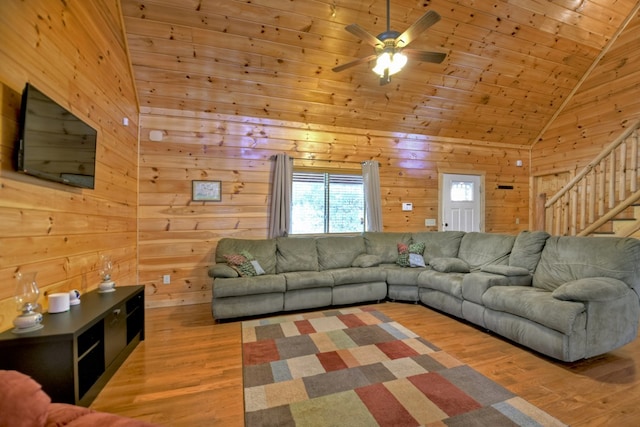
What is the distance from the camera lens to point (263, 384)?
2086mm

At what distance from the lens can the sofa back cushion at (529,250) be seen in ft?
10.6

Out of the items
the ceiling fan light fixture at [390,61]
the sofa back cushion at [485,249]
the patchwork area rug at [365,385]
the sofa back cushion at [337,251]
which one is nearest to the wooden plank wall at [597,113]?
the sofa back cushion at [485,249]

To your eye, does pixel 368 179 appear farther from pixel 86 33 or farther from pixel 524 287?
pixel 86 33

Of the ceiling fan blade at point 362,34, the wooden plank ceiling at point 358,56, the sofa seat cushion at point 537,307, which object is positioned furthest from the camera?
the wooden plank ceiling at point 358,56

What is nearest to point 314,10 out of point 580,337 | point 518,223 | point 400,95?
point 400,95

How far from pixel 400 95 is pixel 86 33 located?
3969 mm

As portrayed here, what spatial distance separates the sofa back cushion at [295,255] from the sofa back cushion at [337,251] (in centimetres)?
11

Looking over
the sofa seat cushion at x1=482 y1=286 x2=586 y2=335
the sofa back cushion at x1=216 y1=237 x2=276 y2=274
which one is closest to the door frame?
the sofa seat cushion at x1=482 y1=286 x2=586 y2=335

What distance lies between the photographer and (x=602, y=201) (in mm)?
4160

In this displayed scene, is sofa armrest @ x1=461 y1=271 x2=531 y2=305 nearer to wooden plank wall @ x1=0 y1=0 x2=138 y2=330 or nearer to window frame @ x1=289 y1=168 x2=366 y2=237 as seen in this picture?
window frame @ x1=289 y1=168 x2=366 y2=237

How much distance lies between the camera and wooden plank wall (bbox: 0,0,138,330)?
5.40ft

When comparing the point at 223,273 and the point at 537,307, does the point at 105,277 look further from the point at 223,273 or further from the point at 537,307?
the point at 537,307

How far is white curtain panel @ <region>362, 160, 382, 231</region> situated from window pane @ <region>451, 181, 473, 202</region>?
5.89ft

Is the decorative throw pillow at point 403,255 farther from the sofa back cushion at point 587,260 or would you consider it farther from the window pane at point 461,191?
the window pane at point 461,191
